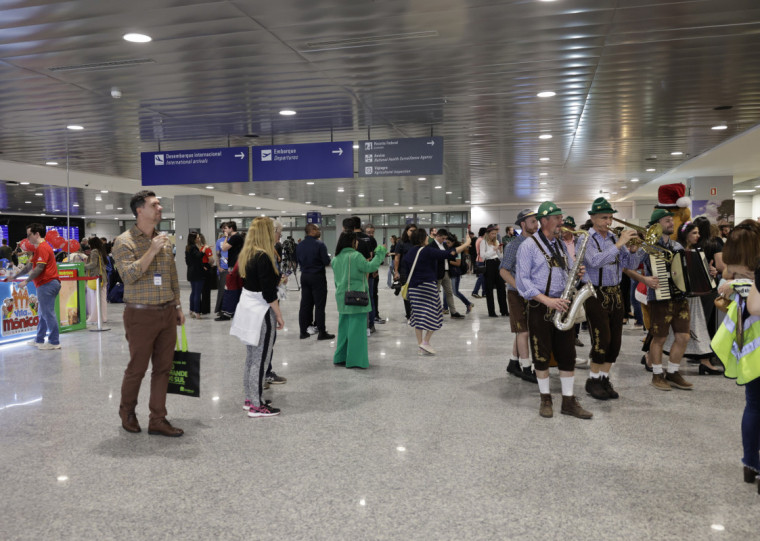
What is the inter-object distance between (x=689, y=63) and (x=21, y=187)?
63.6 ft

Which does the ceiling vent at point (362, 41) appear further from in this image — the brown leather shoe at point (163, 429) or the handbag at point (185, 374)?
the brown leather shoe at point (163, 429)

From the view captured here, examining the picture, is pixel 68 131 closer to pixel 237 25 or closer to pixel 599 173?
pixel 237 25

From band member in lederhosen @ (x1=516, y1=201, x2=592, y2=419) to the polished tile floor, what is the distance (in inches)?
13.1

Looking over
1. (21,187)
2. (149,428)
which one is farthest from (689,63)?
(21,187)

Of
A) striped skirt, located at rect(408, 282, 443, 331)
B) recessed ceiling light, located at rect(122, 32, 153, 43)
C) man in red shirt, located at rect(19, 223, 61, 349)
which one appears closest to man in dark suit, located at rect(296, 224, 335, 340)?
striped skirt, located at rect(408, 282, 443, 331)

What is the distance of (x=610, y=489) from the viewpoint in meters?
3.30

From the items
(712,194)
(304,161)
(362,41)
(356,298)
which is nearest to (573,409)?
(356,298)

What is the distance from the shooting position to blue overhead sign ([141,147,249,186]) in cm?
970

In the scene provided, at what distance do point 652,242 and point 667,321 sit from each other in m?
0.78

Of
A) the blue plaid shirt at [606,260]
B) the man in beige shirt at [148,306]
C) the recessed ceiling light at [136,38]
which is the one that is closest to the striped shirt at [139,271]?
the man in beige shirt at [148,306]

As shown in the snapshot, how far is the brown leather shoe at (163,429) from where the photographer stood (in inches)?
168

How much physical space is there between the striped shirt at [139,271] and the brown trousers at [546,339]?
2.88m

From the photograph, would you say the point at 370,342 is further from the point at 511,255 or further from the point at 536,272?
the point at 536,272

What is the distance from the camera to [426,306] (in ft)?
23.8
